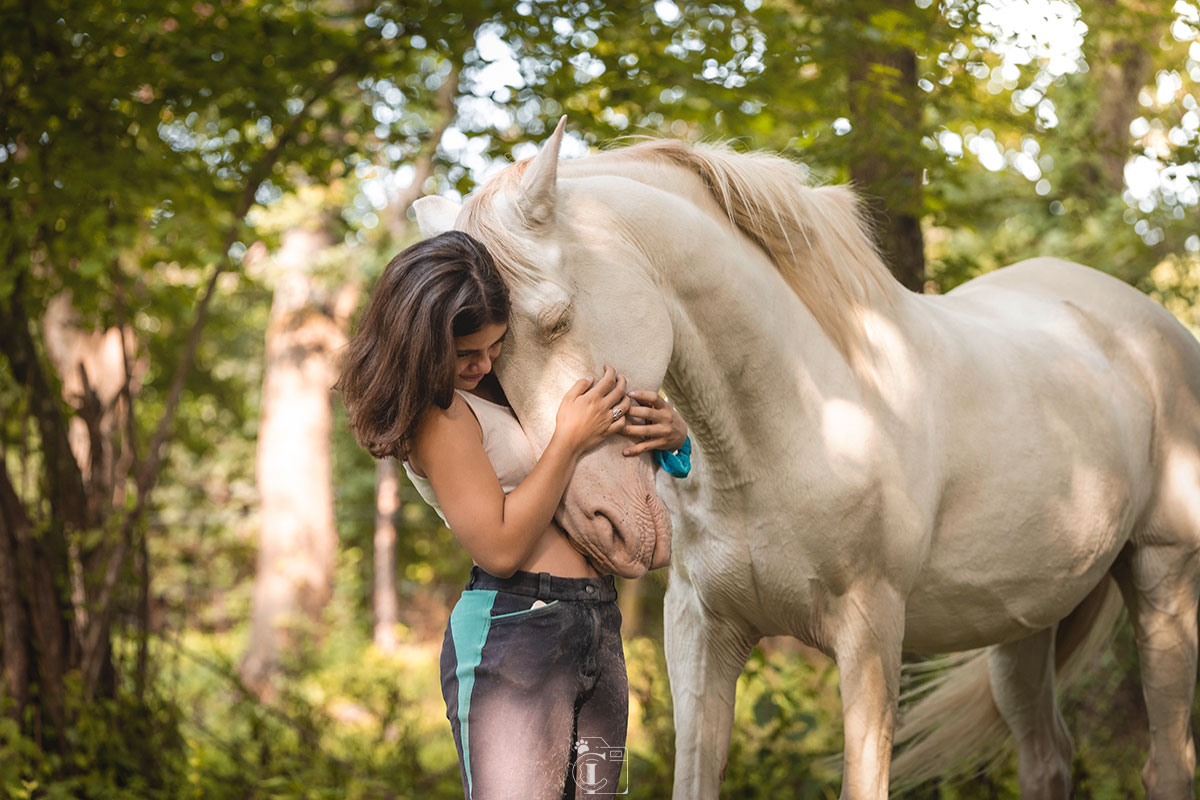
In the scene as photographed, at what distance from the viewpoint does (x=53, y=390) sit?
168 inches

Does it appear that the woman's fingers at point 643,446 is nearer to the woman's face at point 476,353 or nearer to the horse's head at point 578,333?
the horse's head at point 578,333

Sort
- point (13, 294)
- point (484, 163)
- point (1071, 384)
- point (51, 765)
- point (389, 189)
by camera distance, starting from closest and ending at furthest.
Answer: point (1071, 384) → point (51, 765) → point (13, 294) → point (484, 163) → point (389, 189)

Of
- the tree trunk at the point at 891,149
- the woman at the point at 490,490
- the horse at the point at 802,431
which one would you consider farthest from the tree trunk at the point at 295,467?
the woman at the point at 490,490

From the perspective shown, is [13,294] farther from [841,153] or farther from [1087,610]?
[1087,610]

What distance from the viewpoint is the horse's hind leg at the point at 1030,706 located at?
3.21m

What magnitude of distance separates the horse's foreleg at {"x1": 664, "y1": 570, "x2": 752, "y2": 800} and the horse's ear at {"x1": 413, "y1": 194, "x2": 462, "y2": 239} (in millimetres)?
1021

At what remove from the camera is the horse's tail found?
324 cm

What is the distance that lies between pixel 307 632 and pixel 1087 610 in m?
7.23

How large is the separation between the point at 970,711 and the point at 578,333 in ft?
7.55

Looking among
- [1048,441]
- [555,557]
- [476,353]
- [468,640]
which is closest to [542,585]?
[555,557]

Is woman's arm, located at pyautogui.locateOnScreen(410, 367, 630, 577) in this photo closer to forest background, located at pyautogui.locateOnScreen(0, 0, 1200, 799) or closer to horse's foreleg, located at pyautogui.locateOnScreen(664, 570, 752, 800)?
horse's foreleg, located at pyautogui.locateOnScreen(664, 570, 752, 800)

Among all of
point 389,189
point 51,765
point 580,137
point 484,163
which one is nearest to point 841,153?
point 580,137

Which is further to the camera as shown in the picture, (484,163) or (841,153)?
(484,163)

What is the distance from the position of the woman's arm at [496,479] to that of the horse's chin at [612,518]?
45mm
